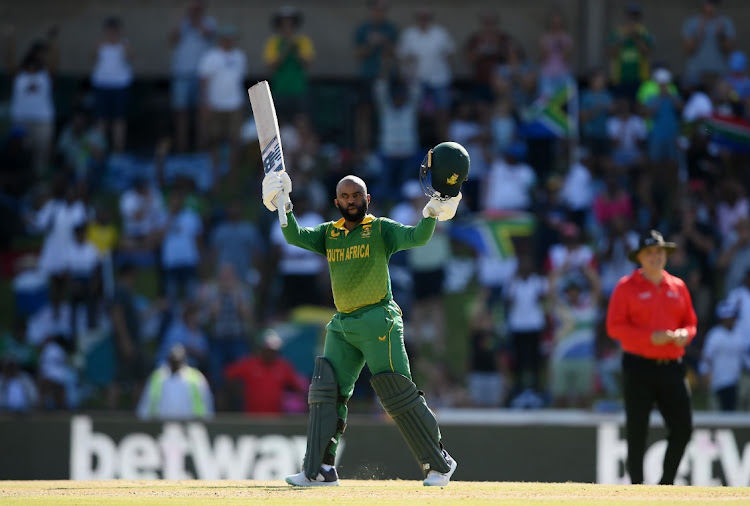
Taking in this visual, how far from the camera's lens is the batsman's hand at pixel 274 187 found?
8.62 metres

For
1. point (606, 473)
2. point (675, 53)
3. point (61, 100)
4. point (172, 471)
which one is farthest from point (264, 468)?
point (675, 53)

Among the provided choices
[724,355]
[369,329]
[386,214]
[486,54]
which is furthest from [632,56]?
[369,329]

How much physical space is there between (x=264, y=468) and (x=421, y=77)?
275 inches

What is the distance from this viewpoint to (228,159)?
18.2m

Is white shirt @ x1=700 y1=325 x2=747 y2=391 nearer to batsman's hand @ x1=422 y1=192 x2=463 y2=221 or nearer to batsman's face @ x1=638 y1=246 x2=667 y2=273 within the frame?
batsman's face @ x1=638 y1=246 x2=667 y2=273

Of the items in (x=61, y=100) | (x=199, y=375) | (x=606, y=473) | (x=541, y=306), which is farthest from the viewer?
(x=61, y=100)

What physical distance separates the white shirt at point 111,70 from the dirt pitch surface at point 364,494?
32.9 ft

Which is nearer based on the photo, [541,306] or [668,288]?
[668,288]

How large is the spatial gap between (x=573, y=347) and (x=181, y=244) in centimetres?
476

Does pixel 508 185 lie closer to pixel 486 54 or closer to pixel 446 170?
Result: pixel 486 54

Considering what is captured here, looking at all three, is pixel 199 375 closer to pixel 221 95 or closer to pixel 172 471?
pixel 172 471

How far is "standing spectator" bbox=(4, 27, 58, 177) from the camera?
18.4m

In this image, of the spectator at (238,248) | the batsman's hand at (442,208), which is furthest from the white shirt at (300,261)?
the batsman's hand at (442,208)

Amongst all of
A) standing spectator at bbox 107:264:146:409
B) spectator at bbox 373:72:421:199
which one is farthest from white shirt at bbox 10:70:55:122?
spectator at bbox 373:72:421:199
